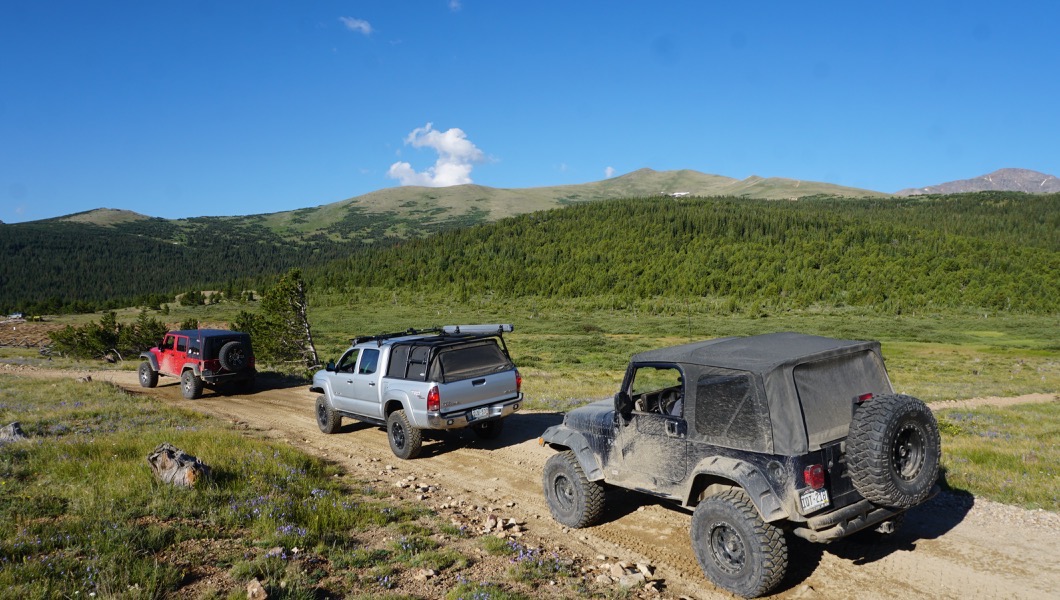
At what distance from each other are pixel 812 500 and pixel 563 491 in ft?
10.6

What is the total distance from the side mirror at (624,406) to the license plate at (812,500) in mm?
1984

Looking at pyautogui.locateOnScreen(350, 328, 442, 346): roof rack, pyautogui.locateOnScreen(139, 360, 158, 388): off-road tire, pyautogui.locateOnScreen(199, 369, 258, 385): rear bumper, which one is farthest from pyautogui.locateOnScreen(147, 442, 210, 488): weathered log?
pyautogui.locateOnScreen(139, 360, 158, 388): off-road tire

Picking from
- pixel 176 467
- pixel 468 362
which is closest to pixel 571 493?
pixel 468 362

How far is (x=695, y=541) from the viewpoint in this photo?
18.5 feet

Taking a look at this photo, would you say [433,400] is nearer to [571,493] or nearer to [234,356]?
[571,493]

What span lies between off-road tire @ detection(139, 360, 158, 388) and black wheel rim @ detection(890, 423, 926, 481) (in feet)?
74.0

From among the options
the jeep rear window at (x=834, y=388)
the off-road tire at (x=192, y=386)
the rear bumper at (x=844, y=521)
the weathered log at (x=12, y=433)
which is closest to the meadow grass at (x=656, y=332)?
the off-road tire at (x=192, y=386)

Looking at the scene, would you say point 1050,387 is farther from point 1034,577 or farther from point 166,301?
point 166,301

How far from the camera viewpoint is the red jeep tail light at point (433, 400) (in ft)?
32.6

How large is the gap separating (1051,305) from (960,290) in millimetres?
11881

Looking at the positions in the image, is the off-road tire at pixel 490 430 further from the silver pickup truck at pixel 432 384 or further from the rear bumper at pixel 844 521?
the rear bumper at pixel 844 521

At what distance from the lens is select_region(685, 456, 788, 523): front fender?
16.4 ft

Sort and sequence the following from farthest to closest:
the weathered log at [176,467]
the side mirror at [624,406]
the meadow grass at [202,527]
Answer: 1. the weathered log at [176,467]
2. the side mirror at [624,406]
3. the meadow grass at [202,527]

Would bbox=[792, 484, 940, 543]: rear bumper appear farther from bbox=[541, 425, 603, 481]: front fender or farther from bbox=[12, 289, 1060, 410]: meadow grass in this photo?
bbox=[12, 289, 1060, 410]: meadow grass
